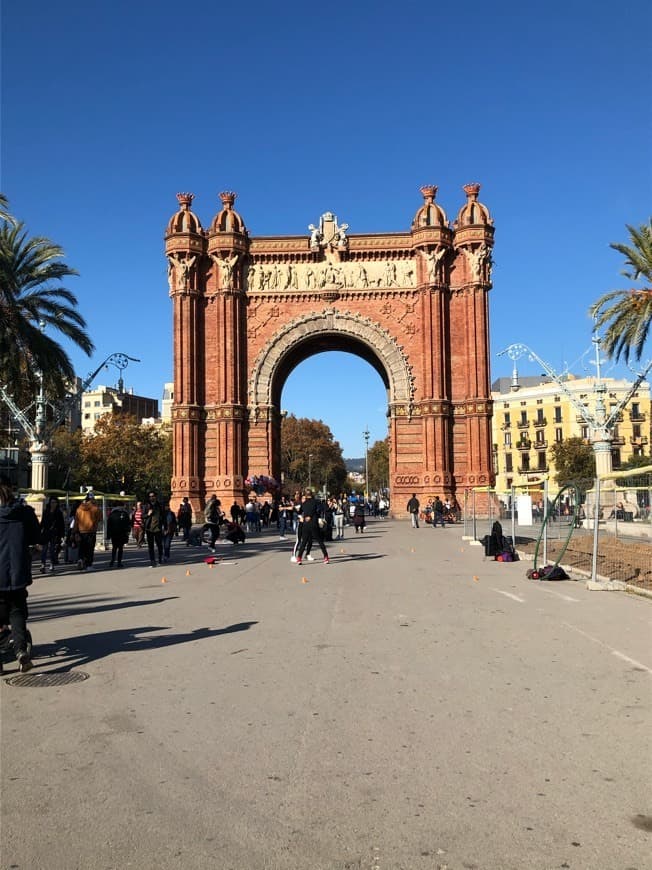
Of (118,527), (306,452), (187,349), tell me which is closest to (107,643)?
(118,527)

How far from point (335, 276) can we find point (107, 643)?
1441 inches

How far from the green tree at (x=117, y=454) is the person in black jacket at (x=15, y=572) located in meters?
50.8

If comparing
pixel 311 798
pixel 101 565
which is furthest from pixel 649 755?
pixel 101 565

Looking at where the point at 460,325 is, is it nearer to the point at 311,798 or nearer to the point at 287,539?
the point at 287,539

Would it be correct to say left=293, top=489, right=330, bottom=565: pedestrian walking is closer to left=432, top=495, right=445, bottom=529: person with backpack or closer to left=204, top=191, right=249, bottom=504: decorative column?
left=432, top=495, right=445, bottom=529: person with backpack

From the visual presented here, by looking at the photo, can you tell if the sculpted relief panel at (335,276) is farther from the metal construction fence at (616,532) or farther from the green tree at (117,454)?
the metal construction fence at (616,532)

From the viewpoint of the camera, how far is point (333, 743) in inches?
189

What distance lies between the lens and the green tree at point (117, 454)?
196ft

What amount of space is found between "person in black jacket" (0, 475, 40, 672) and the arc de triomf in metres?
33.5

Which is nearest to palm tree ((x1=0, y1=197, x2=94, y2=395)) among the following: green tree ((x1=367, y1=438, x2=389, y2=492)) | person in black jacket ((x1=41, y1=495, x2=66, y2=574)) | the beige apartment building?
person in black jacket ((x1=41, y1=495, x2=66, y2=574))

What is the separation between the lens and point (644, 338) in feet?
95.1

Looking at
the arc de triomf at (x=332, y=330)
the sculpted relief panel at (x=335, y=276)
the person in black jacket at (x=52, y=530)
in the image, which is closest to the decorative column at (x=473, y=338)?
the arc de triomf at (x=332, y=330)

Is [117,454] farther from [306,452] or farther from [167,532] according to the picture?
[167,532]

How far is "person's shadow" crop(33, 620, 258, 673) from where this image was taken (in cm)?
739
